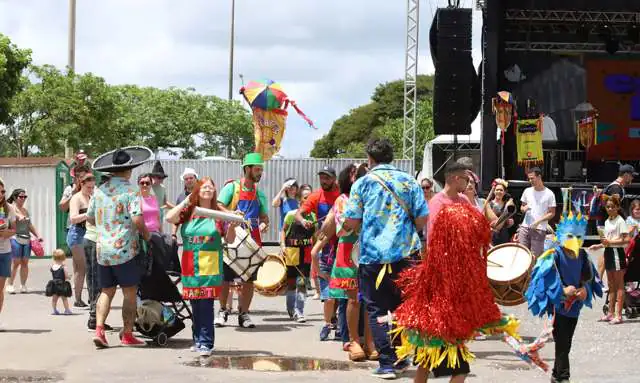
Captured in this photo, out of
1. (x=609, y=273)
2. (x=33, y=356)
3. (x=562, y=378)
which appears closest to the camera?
(x=562, y=378)

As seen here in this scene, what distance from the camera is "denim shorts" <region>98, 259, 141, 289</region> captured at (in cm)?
1052

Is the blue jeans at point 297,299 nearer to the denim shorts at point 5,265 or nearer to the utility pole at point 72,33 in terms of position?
the denim shorts at point 5,265

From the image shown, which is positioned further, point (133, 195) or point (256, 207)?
point (256, 207)

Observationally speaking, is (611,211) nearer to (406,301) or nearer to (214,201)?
(214,201)

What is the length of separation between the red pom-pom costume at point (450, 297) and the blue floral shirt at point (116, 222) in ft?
13.2

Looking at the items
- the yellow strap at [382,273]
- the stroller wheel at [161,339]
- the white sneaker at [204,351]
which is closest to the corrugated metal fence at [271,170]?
the stroller wheel at [161,339]

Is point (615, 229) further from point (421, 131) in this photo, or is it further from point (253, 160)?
point (421, 131)

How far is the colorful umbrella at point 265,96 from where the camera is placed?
19.0 m

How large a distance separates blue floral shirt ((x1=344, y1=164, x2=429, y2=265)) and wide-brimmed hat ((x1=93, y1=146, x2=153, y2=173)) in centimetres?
274

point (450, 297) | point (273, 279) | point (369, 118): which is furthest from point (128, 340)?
point (369, 118)

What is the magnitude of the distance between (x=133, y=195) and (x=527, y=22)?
64.6 feet

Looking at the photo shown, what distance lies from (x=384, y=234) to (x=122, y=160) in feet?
10.6

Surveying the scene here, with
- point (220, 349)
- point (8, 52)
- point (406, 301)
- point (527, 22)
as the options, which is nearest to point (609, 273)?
point (220, 349)

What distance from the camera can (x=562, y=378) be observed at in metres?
8.51
